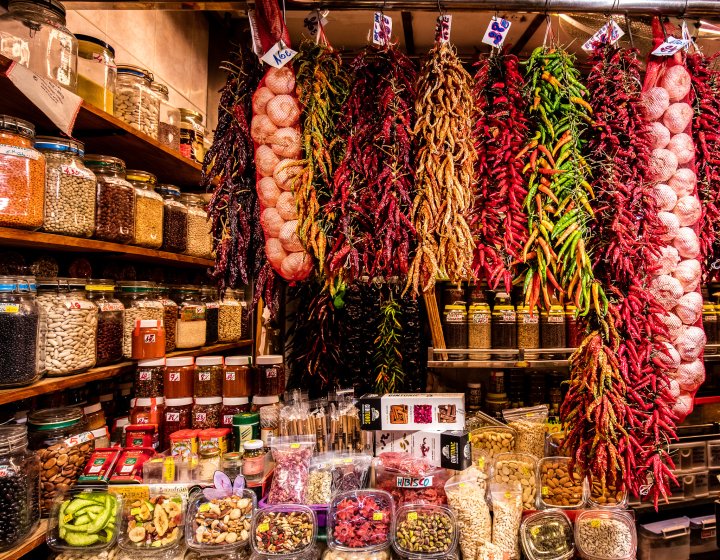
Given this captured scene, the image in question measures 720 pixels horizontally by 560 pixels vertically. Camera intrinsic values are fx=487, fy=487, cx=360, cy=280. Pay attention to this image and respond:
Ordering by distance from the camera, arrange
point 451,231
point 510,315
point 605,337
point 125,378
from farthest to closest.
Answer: point 510,315 < point 125,378 < point 605,337 < point 451,231

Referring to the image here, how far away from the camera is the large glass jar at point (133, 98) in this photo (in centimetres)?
248

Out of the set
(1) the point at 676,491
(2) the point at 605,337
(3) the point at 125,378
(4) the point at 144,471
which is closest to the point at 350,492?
(4) the point at 144,471

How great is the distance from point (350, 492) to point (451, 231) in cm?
112

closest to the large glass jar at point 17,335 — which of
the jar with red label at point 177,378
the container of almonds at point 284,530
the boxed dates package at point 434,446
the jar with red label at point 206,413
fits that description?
the jar with red label at point 177,378

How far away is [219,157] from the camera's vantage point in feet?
5.56

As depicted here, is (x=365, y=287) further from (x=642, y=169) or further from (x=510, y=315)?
(x=642, y=169)

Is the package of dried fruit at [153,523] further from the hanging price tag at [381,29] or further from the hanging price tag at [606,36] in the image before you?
the hanging price tag at [606,36]

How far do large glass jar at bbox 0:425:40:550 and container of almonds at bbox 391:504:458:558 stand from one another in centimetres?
129

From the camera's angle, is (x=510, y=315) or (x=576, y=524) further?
(x=510, y=315)

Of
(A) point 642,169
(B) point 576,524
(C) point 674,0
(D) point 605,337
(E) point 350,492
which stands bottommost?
(B) point 576,524

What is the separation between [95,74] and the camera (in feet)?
7.26

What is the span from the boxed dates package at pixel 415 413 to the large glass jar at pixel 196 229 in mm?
1645

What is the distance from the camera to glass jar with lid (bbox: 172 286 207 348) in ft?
9.89

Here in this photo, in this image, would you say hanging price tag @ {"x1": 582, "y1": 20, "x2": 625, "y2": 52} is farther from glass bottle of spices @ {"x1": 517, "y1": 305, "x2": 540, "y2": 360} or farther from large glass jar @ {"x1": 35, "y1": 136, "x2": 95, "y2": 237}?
large glass jar @ {"x1": 35, "y1": 136, "x2": 95, "y2": 237}
